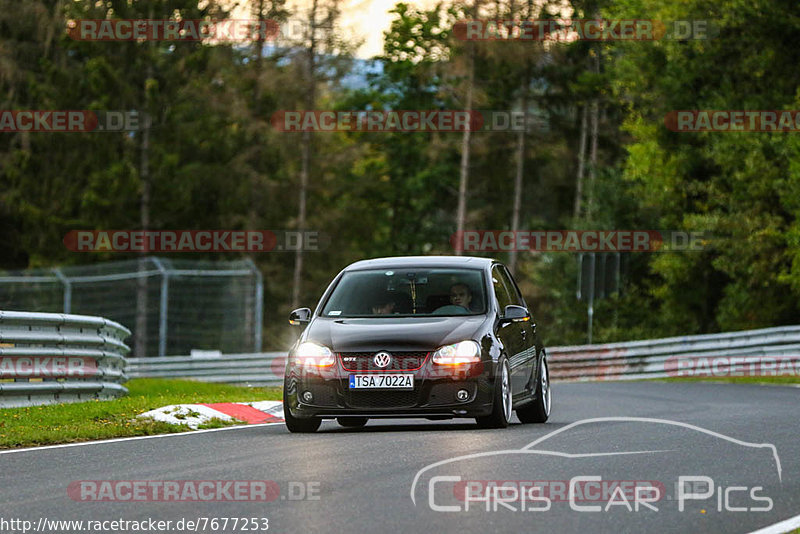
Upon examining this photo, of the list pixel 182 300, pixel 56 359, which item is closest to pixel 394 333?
pixel 56 359

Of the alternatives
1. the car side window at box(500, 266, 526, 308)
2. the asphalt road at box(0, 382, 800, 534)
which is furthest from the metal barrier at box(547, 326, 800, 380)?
the asphalt road at box(0, 382, 800, 534)

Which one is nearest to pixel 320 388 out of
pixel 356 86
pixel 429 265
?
pixel 429 265

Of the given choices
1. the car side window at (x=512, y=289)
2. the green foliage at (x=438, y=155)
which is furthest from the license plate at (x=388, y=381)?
the green foliage at (x=438, y=155)

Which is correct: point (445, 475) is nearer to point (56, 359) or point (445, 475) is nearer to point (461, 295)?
point (461, 295)

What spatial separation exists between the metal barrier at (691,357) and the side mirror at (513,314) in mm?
17275

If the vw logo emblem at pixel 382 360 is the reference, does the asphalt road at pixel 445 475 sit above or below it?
below

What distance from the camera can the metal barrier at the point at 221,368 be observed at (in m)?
30.9

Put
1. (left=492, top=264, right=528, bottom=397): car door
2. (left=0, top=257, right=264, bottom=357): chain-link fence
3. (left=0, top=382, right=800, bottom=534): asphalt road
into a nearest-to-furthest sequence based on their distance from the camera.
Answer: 1. (left=0, top=382, right=800, bottom=534): asphalt road
2. (left=492, top=264, right=528, bottom=397): car door
3. (left=0, top=257, right=264, bottom=357): chain-link fence

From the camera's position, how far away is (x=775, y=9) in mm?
35625

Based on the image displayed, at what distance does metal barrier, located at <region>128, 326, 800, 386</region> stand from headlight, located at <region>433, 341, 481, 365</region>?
17.8 metres

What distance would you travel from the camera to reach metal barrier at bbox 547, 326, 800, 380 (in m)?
31.2

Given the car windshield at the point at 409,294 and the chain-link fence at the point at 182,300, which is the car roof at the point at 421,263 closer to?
the car windshield at the point at 409,294

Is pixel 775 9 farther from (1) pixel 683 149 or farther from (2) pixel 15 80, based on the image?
(2) pixel 15 80

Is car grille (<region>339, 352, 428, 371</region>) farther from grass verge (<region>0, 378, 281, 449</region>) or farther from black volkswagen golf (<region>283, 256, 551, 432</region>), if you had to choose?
grass verge (<region>0, 378, 281, 449</region>)
